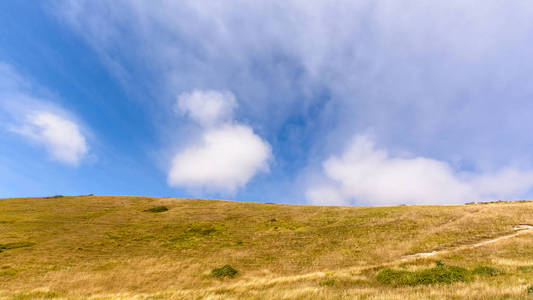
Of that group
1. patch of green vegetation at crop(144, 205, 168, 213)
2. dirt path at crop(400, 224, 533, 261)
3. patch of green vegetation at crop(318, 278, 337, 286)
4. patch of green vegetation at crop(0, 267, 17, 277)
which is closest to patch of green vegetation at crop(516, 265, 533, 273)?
dirt path at crop(400, 224, 533, 261)

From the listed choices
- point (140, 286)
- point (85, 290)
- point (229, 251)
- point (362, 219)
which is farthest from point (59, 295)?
point (362, 219)

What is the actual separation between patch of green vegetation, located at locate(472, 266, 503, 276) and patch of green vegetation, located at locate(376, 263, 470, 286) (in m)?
0.50

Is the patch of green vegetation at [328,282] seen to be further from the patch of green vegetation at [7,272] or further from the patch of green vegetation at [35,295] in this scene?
the patch of green vegetation at [7,272]

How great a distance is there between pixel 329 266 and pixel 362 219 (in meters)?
22.4

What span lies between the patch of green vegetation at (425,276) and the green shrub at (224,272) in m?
12.2

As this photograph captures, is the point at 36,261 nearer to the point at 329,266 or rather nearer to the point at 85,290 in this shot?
the point at 85,290

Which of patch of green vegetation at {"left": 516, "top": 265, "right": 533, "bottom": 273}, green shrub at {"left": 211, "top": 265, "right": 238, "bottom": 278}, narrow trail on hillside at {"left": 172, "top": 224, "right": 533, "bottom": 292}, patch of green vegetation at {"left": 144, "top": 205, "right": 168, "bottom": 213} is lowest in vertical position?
green shrub at {"left": 211, "top": 265, "right": 238, "bottom": 278}

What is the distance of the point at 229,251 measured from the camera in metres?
30.3

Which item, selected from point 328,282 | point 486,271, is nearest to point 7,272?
point 328,282

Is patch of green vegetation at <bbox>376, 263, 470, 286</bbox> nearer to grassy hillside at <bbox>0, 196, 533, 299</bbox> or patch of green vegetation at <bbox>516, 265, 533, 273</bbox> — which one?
grassy hillside at <bbox>0, 196, 533, 299</bbox>

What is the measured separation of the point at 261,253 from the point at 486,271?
1979 centimetres

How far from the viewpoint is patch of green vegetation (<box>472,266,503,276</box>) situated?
47.2ft

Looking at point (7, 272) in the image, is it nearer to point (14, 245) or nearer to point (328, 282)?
point (14, 245)

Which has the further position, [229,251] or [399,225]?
[399,225]
